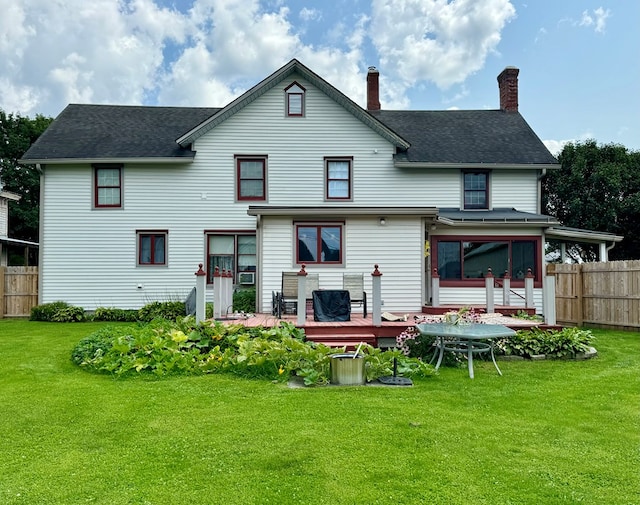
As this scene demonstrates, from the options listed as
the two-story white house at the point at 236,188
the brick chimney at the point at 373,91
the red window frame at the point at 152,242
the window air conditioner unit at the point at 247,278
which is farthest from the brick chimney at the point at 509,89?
the red window frame at the point at 152,242

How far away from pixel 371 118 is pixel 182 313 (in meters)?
8.57

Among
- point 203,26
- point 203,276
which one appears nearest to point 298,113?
point 203,26

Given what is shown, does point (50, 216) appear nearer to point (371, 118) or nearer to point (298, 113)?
point (298, 113)

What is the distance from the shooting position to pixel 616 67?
15.7 metres

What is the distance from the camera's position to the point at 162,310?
44.0 ft

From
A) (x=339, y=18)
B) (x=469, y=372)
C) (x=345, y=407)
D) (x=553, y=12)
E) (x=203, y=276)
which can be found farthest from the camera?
(x=339, y=18)

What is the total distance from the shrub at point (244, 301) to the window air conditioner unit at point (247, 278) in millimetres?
858

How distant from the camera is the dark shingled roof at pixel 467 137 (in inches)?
582

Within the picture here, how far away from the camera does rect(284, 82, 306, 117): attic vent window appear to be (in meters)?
14.4

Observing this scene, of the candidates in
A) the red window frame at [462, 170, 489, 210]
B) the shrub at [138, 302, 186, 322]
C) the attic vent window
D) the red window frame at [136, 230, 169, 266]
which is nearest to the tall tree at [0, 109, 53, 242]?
the red window frame at [136, 230, 169, 266]

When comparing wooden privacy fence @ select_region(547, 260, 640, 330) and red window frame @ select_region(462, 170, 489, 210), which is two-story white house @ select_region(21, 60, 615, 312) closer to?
red window frame @ select_region(462, 170, 489, 210)

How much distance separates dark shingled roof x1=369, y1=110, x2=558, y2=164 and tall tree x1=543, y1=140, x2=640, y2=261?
7.49 m

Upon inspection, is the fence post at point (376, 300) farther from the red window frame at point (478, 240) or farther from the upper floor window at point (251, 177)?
the upper floor window at point (251, 177)

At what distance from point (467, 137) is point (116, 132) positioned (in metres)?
12.6
